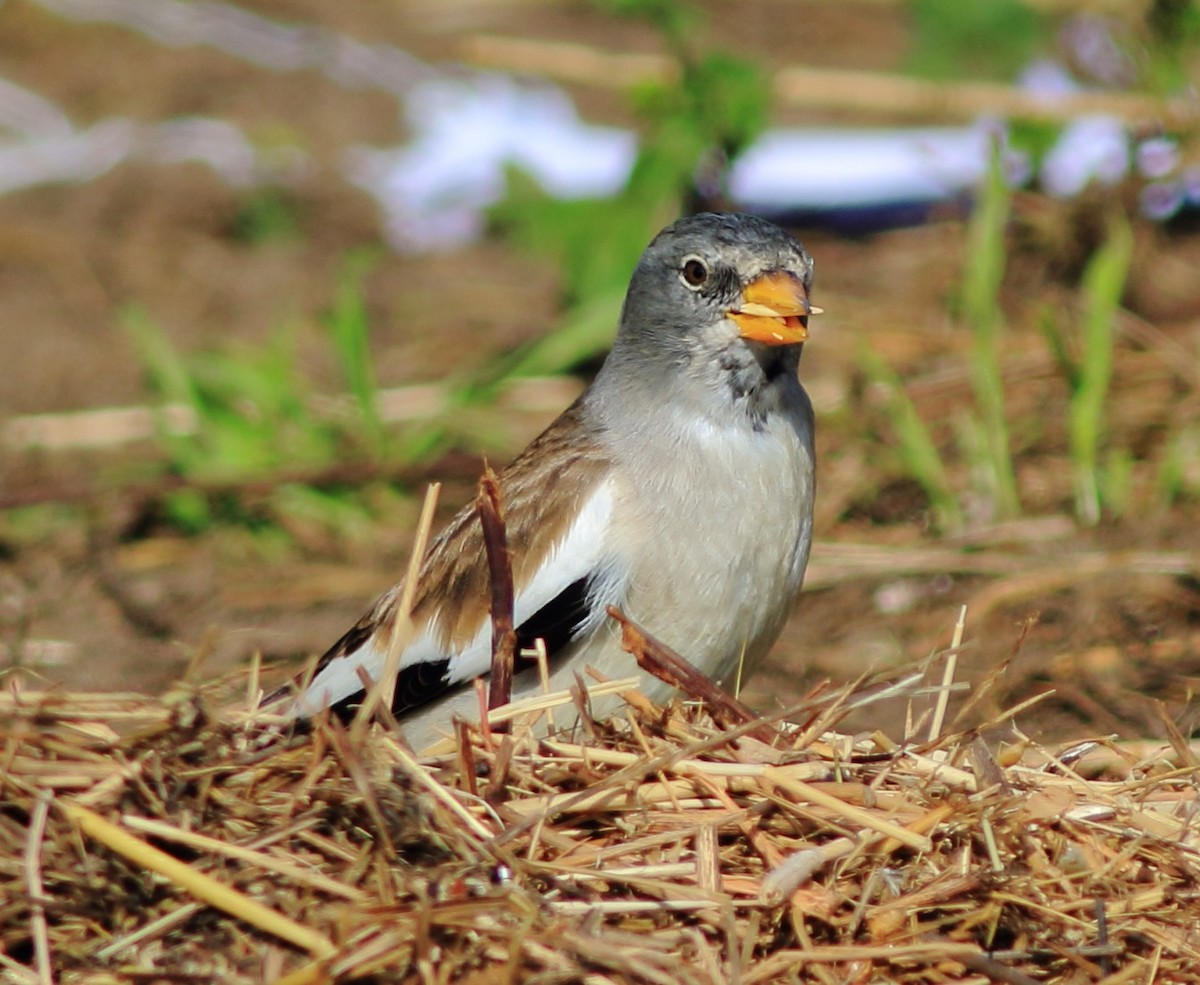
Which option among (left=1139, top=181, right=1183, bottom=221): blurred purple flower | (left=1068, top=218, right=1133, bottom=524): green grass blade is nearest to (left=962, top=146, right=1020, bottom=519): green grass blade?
(left=1068, top=218, right=1133, bottom=524): green grass blade

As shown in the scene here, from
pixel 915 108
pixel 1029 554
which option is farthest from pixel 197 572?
pixel 915 108

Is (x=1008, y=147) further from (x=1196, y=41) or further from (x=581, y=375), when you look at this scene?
(x=581, y=375)

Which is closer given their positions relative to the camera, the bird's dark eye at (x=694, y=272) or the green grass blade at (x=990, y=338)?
the bird's dark eye at (x=694, y=272)

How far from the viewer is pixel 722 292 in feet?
13.2

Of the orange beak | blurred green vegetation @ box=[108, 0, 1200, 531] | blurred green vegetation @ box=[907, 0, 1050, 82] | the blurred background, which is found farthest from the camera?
blurred green vegetation @ box=[907, 0, 1050, 82]

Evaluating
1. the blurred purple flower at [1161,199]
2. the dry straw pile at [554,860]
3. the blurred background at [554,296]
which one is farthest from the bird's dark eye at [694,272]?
the blurred purple flower at [1161,199]

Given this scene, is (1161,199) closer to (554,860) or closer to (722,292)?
(722,292)

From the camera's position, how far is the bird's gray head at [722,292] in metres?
3.93

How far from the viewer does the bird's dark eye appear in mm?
4070

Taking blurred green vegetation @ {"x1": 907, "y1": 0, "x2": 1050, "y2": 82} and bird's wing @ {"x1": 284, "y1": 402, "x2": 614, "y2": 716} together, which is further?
blurred green vegetation @ {"x1": 907, "y1": 0, "x2": 1050, "y2": 82}

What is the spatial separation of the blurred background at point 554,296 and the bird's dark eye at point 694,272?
3.37 ft

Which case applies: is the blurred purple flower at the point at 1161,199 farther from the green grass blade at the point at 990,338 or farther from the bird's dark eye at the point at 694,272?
the bird's dark eye at the point at 694,272

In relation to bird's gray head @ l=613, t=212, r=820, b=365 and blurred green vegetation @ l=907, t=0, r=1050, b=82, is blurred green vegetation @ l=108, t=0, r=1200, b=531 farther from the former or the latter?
bird's gray head @ l=613, t=212, r=820, b=365

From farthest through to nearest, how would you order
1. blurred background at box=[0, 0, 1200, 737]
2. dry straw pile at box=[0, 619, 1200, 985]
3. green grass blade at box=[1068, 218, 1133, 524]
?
green grass blade at box=[1068, 218, 1133, 524], blurred background at box=[0, 0, 1200, 737], dry straw pile at box=[0, 619, 1200, 985]
